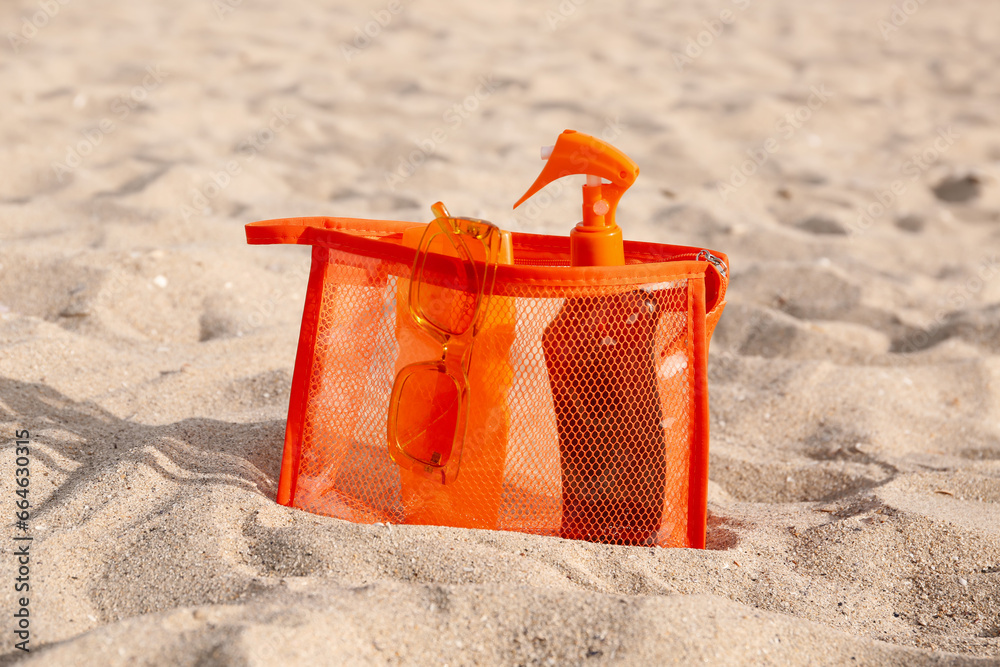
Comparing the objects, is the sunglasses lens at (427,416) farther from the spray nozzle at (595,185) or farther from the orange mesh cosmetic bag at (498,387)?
the spray nozzle at (595,185)

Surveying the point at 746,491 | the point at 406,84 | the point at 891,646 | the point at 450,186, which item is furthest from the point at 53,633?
the point at 406,84

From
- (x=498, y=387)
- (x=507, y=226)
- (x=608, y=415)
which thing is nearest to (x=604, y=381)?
(x=608, y=415)

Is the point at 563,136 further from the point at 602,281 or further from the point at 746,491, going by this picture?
the point at 746,491

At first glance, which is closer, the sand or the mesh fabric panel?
the sand

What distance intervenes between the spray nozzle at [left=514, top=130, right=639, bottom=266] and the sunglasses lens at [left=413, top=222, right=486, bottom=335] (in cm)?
12

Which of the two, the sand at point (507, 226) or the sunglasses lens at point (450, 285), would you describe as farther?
the sunglasses lens at point (450, 285)

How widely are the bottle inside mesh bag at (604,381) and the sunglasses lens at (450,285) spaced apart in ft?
0.41

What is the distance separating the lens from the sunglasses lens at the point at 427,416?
134 centimetres

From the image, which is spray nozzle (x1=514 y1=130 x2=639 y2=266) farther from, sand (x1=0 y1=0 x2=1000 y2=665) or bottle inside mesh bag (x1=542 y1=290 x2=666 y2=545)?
sand (x1=0 y1=0 x2=1000 y2=665)

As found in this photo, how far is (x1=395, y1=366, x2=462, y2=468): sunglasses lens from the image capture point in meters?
1.34

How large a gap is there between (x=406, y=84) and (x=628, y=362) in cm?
364

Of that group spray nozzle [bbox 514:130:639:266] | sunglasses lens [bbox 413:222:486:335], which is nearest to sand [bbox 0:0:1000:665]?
sunglasses lens [bbox 413:222:486:335]

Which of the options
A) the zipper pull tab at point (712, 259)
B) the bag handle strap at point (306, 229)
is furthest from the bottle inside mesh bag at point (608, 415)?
the bag handle strap at point (306, 229)

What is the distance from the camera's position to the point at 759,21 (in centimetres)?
597
